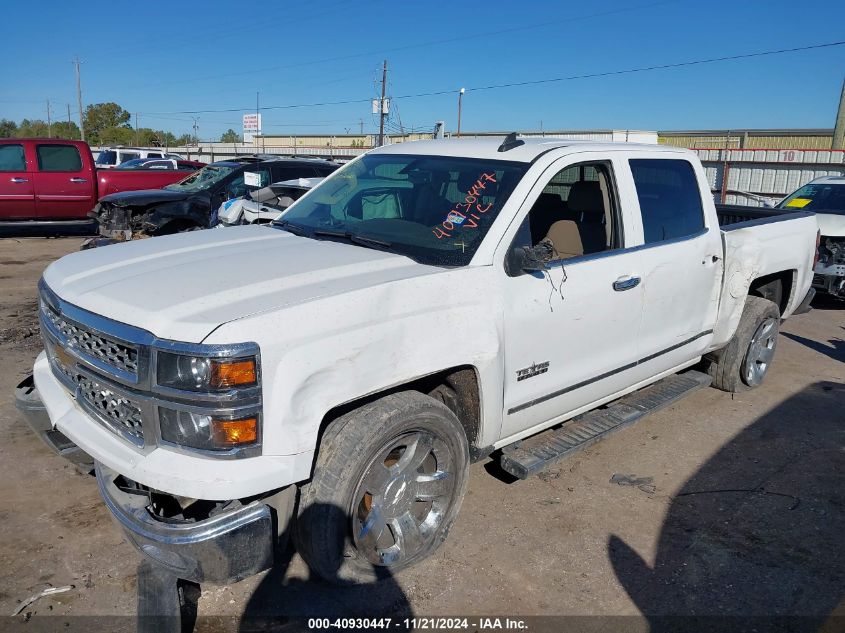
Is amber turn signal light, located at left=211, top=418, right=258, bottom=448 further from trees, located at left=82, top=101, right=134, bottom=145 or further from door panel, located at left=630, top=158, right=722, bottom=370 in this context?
trees, located at left=82, top=101, right=134, bottom=145

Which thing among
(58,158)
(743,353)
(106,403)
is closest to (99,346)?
(106,403)

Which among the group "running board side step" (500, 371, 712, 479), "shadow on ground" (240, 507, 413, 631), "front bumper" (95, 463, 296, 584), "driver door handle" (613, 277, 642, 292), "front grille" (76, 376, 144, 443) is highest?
"driver door handle" (613, 277, 642, 292)

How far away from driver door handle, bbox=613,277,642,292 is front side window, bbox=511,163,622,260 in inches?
8.8

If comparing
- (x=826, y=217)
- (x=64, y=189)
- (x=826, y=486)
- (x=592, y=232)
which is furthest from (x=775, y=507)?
(x=64, y=189)

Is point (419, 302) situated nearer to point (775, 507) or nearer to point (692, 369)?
point (775, 507)

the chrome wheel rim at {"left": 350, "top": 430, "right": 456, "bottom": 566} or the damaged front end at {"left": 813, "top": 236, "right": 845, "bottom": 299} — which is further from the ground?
the damaged front end at {"left": 813, "top": 236, "right": 845, "bottom": 299}

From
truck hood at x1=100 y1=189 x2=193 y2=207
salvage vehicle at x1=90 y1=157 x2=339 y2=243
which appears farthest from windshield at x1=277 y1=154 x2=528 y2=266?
truck hood at x1=100 y1=189 x2=193 y2=207

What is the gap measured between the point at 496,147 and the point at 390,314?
1.63 metres

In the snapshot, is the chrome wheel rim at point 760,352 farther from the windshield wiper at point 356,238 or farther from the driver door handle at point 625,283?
the windshield wiper at point 356,238

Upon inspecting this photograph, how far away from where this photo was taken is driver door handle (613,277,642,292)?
395 centimetres

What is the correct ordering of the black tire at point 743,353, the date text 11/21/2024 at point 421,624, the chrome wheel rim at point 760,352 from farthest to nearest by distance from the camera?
the chrome wheel rim at point 760,352 < the black tire at point 743,353 < the date text 11/21/2024 at point 421,624

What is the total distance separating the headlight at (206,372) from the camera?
246cm

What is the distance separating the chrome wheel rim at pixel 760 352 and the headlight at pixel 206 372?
453cm

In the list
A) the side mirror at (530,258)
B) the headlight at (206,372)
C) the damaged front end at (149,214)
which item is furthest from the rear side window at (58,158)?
the headlight at (206,372)
